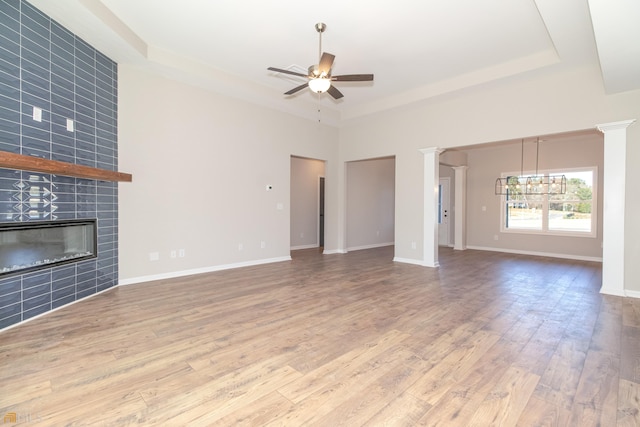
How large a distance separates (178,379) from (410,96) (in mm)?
5596

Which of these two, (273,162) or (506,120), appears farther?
(273,162)

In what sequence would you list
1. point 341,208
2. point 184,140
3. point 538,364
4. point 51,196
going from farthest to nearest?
point 341,208 < point 184,140 < point 51,196 < point 538,364

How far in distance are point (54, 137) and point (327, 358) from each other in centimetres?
362

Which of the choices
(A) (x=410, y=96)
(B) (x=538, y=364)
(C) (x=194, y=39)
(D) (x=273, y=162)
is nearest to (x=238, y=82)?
(C) (x=194, y=39)

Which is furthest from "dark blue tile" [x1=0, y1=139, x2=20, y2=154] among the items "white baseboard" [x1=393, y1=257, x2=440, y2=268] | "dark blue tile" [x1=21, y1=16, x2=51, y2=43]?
"white baseboard" [x1=393, y1=257, x2=440, y2=268]

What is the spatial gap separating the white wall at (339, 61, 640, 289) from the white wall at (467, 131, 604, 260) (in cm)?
308

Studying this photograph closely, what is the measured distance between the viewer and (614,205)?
4137 millimetres

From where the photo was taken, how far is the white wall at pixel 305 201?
816 cm

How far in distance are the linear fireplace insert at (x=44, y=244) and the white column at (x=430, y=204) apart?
5403 mm

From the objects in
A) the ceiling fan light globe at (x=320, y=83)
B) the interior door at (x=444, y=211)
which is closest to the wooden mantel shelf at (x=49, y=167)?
the ceiling fan light globe at (x=320, y=83)

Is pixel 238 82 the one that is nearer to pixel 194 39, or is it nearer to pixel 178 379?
pixel 194 39

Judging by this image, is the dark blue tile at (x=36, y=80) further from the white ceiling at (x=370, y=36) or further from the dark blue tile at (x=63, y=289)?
the dark blue tile at (x=63, y=289)

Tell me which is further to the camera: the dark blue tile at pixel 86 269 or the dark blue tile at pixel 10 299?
the dark blue tile at pixel 86 269

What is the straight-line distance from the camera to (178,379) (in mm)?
2031
